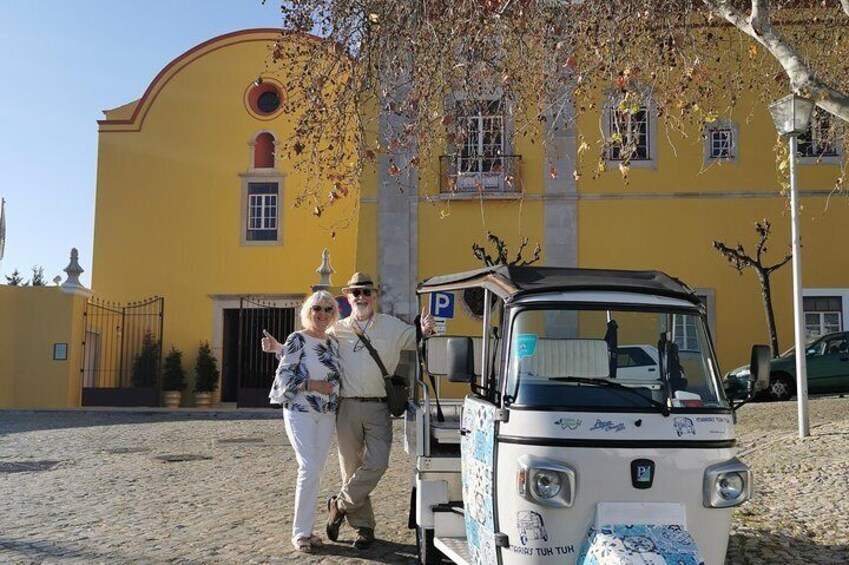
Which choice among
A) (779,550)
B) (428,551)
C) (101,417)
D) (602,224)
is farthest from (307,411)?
(602,224)

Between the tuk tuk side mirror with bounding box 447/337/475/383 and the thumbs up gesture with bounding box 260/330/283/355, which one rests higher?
the thumbs up gesture with bounding box 260/330/283/355

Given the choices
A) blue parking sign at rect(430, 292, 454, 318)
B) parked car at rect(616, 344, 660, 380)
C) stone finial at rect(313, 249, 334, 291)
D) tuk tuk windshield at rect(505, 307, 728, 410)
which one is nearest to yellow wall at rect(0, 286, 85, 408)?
stone finial at rect(313, 249, 334, 291)

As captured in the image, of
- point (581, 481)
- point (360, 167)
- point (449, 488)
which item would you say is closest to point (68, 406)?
point (360, 167)

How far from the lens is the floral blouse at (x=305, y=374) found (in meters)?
6.85

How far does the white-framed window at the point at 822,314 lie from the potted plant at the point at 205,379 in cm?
1389

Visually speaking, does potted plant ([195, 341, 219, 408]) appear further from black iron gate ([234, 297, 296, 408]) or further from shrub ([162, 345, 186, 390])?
black iron gate ([234, 297, 296, 408])

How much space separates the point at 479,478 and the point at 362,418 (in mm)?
2091

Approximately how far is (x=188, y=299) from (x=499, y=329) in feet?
67.1

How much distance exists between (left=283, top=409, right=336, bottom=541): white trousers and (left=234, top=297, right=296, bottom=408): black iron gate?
16.4 meters

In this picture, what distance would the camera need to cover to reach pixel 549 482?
4.50 meters

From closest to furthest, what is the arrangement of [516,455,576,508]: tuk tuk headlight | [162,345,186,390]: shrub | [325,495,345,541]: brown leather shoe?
[516,455,576,508]: tuk tuk headlight
[325,495,345,541]: brown leather shoe
[162,345,186,390]: shrub

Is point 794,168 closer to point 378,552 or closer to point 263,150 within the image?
point 378,552

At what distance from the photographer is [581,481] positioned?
4496mm

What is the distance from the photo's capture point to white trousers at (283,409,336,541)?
22.4ft
